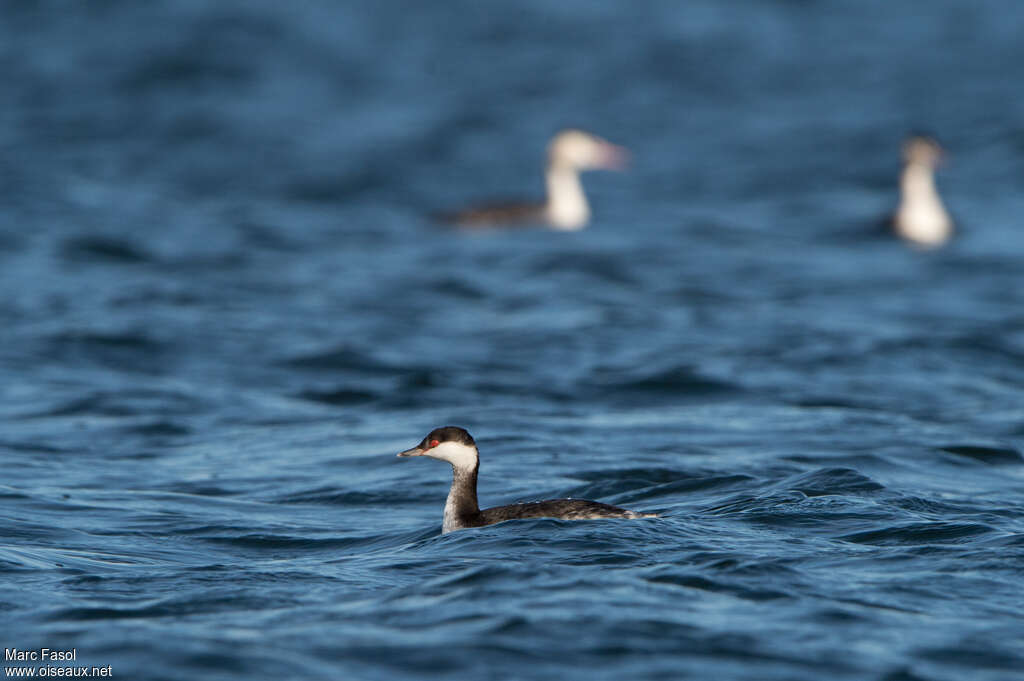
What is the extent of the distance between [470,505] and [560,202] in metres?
15.4

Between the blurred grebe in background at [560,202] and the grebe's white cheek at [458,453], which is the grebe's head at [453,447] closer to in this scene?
the grebe's white cheek at [458,453]

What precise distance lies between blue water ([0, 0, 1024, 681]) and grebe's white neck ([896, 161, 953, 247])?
448mm

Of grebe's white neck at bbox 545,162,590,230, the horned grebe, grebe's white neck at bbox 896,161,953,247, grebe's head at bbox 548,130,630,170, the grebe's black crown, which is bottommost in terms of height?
the horned grebe

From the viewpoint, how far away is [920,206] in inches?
890

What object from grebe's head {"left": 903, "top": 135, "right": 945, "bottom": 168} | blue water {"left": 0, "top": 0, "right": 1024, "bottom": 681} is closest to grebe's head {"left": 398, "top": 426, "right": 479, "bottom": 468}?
blue water {"left": 0, "top": 0, "right": 1024, "bottom": 681}

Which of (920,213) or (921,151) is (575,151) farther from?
(920,213)

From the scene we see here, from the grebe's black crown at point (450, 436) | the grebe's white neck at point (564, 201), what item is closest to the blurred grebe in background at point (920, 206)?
the grebe's white neck at point (564, 201)

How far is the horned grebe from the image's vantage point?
8852 mm

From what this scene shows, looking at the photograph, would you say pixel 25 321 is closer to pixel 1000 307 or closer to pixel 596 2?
pixel 1000 307

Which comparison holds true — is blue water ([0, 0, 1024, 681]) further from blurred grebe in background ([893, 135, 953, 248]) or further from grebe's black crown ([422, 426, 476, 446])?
grebe's black crown ([422, 426, 476, 446])

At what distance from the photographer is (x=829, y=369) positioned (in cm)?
1584

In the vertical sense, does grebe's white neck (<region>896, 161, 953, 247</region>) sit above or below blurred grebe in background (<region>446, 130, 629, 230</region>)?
below

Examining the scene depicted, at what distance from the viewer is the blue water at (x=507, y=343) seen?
7.48 m

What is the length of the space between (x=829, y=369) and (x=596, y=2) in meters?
23.8
